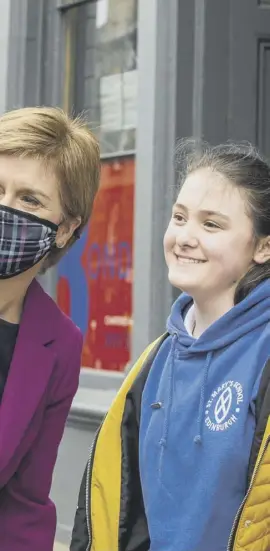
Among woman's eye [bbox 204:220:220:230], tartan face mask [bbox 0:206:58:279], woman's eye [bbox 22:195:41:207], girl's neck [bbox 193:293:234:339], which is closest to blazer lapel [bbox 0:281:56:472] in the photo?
tartan face mask [bbox 0:206:58:279]

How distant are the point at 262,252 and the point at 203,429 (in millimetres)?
459

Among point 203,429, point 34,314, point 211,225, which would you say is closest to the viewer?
point 203,429

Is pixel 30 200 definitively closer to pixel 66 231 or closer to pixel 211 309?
pixel 66 231

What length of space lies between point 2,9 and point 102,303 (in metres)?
2.05

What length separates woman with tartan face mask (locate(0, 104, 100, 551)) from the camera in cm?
235

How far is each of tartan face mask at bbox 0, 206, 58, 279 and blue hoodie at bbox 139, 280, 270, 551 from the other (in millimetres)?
423

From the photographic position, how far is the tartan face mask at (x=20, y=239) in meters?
2.36

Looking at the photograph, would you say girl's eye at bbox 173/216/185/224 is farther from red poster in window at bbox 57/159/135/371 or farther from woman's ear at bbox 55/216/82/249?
red poster in window at bbox 57/159/135/371

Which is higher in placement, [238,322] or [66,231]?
[66,231]

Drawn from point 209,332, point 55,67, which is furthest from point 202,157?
point 55,67

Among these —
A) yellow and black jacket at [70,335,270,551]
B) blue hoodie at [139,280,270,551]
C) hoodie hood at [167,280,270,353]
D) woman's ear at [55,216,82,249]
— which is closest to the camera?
blue hoodie at [139,280,270,551]

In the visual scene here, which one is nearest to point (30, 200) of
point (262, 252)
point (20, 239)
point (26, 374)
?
point (20, 239)

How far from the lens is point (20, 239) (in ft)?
7.81

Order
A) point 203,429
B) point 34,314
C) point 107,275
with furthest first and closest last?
point 107,275 < point 34,314 < point 203,429
